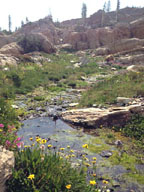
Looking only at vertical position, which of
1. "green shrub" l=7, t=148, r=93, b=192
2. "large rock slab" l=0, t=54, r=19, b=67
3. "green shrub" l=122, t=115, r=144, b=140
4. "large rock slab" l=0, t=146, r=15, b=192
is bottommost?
"green shrub" l=122, t=115, r=144, b=140

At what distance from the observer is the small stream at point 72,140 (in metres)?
4.67

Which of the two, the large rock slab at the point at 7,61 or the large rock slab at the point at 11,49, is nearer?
the large rock slab at the point at 7,61

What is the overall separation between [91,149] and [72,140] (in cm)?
96

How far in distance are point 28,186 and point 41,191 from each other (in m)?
0.27

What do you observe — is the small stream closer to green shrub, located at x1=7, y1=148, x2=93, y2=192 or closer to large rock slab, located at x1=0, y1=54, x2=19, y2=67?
green shrub, located at x1=7, y1=148, x2=93, y2=192

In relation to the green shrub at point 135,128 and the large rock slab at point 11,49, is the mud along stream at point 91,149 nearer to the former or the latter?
the green shrub at point 135,128

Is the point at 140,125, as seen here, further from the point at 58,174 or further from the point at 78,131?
the point at 58,174

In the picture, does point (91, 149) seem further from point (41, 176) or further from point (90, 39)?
point (90, 39)

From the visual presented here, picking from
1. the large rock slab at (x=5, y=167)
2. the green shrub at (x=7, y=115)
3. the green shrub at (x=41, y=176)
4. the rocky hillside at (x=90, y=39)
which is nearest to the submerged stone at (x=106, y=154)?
the green shrub at (x=41, y=176)

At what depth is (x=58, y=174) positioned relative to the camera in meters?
3.73

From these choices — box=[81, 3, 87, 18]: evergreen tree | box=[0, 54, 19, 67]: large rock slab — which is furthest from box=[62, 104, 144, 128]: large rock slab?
box=[81, 3, 87, 18]: evergreen tree

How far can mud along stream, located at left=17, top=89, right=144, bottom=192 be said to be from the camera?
4.75m

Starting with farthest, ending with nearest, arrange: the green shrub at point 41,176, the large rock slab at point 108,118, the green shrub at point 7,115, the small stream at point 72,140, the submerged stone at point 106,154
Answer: the large rock slab at point 108,118
the green shrub at point 7,115
the submerged stone at point 106,154
the small stream at point 72,140
the green shrub at point 41,176

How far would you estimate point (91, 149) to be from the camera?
6504 mm
